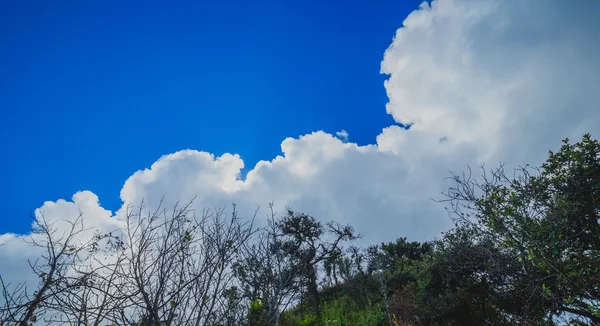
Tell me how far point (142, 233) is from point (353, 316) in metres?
13.7

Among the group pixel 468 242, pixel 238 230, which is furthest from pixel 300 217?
pixel 238 230

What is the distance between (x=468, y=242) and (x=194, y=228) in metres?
8.95

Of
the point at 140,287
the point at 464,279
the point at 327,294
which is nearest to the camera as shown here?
the point at 140,287

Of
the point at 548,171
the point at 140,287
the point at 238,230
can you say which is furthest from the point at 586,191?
the point at 140,287

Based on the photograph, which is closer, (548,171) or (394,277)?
(548,171)

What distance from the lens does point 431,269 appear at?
11914mm

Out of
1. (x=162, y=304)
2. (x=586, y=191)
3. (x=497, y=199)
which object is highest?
(x=586, y=191)

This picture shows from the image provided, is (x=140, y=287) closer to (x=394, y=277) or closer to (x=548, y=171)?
(x=548, y=171)

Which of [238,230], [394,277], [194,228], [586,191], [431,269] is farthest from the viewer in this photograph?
[394,277]

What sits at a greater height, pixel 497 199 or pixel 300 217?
pixel 300 217

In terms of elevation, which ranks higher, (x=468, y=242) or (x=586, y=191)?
(x=586, y=191)

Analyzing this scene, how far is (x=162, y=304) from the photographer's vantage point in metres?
3.69

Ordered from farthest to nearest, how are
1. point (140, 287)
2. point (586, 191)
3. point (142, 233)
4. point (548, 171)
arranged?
point (548, 171), point (586, 191), point (142, 233), point (140, 287)

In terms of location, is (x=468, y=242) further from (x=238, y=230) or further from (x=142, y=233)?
(x=142, y=233)
